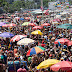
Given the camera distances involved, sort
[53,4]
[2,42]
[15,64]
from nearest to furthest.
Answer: [15,64], [2,42], [53,4]

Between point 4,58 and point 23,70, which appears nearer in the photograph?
point 23,70

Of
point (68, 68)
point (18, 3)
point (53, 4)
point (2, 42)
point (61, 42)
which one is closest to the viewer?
point (68, 68)

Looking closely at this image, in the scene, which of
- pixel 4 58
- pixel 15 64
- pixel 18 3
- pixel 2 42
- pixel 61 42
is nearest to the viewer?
pixel 15 64

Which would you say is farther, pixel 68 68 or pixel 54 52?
pixel 54 52

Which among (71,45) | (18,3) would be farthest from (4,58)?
(18,3)

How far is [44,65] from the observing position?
6.91 m

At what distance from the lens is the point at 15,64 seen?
7422 millimetres

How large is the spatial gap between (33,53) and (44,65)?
6.10ft

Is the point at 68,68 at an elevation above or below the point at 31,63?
above

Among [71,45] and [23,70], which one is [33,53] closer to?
[23,70]

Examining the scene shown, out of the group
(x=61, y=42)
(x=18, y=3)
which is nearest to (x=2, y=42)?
(x=61, y=42)

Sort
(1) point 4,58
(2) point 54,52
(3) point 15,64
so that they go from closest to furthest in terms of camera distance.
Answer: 1. (3) point 15,64
2. (1) point 4,58
3. (2) point 54,52

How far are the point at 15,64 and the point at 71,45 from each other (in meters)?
4.07

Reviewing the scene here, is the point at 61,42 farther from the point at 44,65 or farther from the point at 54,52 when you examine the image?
the point at 44,65
